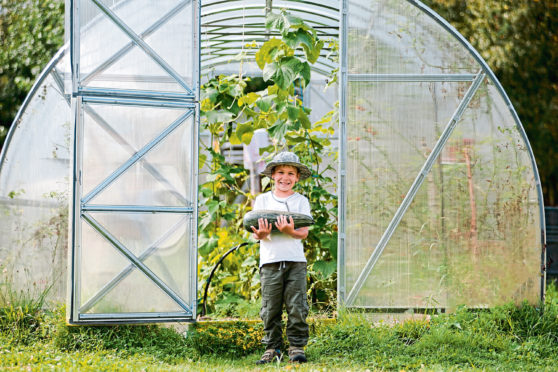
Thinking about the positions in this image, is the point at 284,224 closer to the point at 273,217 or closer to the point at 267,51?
the point at 273,217

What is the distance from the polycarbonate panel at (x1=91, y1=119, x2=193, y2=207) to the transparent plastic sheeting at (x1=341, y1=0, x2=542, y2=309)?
1.52 metres

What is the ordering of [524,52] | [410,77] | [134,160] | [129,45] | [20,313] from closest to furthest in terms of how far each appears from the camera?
[134,160] → [129,45] → [20,313] → [410,77] → [524,52]

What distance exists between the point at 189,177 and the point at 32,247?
6.05ft

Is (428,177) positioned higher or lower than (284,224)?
higher

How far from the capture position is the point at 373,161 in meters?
5.98

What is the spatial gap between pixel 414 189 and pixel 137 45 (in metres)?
2.77

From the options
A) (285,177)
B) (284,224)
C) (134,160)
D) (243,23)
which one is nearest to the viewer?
(284,224)

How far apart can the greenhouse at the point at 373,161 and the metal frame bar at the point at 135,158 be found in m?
0.01

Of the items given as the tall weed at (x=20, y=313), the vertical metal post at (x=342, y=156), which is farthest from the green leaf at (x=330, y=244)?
the tall weed at (x=20, y=313)

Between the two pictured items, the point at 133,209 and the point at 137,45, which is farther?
the point at 137,45

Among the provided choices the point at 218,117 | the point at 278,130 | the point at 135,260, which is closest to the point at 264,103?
the point at 278,130

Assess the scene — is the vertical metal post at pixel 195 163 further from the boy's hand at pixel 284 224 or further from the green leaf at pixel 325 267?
the green leaf at pixel 325 267

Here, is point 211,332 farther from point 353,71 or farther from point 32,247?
point 353,71

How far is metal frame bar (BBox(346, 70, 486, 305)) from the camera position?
586 centimetres
